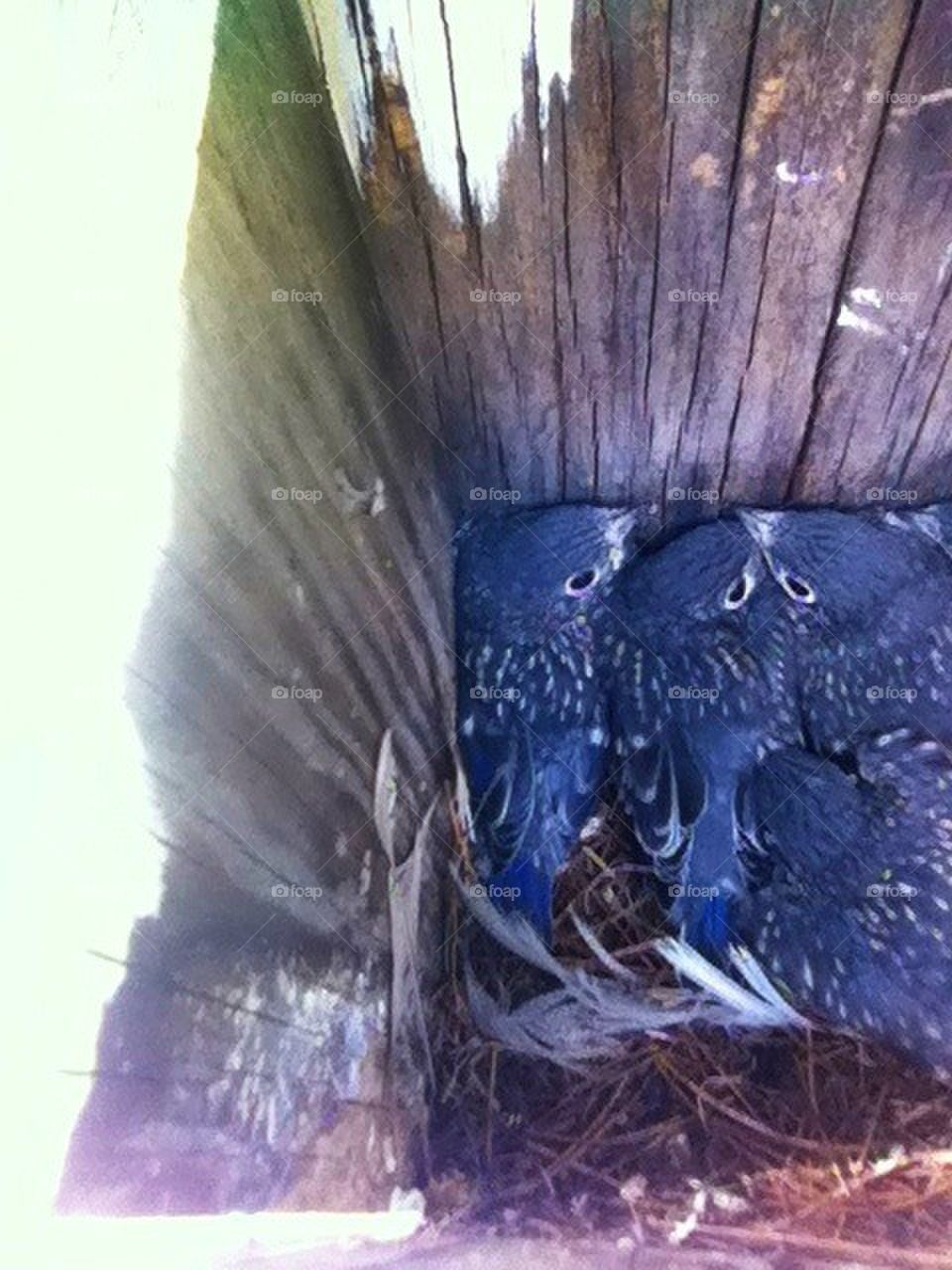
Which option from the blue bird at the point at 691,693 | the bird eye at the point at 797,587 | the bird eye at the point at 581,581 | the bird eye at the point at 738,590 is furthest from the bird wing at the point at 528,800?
the bird eye at the point at 797,587

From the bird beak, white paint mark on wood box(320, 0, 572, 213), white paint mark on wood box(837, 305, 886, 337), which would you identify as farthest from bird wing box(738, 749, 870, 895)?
white paint mark on wood box(320, 0, 572, 213)

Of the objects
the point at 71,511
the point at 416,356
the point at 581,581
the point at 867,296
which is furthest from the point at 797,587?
the point at 71,511

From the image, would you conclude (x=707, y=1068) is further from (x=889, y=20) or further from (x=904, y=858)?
(x=889, y=20)

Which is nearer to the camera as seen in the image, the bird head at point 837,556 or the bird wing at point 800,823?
the bird wing at point 800,823

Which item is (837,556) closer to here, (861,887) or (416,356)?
(861,887)

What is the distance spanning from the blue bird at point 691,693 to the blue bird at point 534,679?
3.0 inches

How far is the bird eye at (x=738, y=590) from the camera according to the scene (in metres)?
2.46

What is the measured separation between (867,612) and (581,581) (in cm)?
64

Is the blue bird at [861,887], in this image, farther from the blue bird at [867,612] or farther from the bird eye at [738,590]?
the bird eye at [738,590]

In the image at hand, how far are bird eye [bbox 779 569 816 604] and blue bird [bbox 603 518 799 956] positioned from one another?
0.19 feet

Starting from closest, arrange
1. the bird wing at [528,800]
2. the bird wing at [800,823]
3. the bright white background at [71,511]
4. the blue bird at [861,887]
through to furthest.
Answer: the bright white background at [71,511] → the blue bird at [861,887] → the bird wing at [800,823] → the bird wing at [528,800]

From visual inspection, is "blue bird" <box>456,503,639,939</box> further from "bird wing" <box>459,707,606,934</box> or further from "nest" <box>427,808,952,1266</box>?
"nest" <box>427,808,952,1266</box>

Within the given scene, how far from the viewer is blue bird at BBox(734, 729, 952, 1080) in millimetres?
2018

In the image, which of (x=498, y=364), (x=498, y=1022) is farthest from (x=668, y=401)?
(x=498, y=1022)
